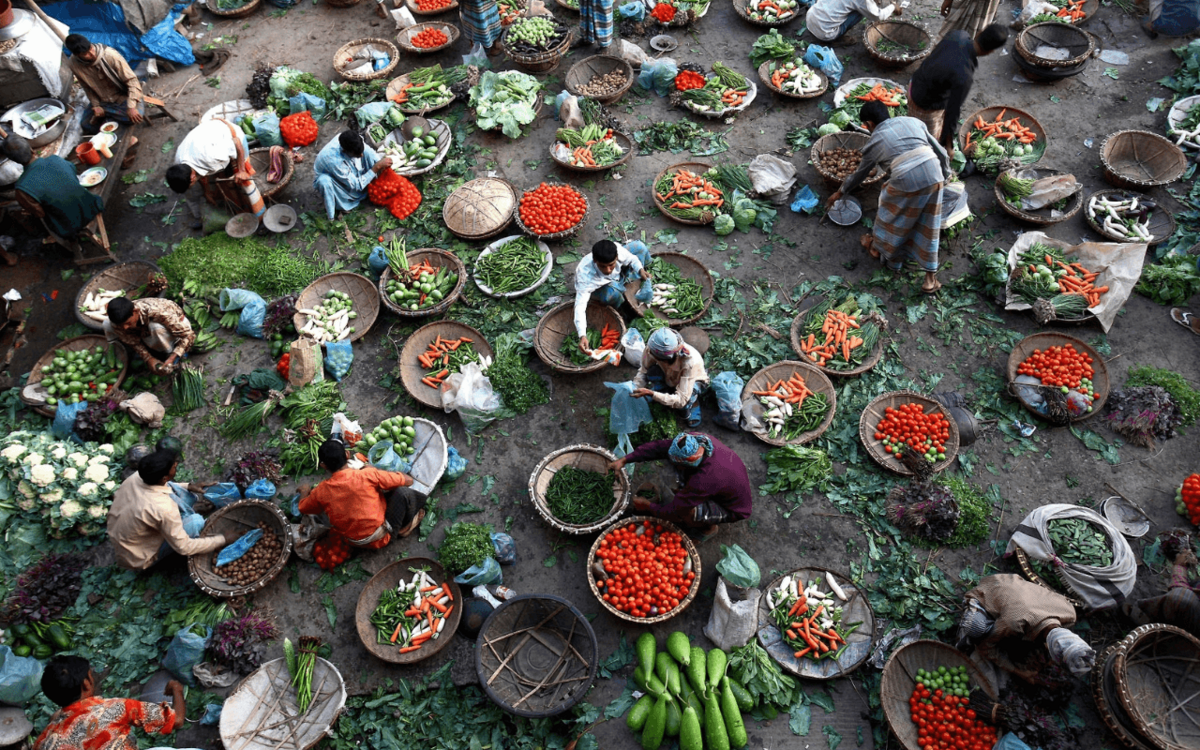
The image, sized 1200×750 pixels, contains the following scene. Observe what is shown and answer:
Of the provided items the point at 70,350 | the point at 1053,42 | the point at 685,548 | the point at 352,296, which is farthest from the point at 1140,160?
the point at 70,350

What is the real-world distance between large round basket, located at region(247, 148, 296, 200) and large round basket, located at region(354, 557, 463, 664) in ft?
16.8

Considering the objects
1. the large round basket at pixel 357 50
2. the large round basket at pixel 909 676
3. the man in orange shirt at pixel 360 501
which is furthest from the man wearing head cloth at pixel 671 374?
the large round basket at pixel 357 50

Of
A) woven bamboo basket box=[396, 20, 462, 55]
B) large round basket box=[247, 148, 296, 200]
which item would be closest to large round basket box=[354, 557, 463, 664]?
large round basket box=[247, 148, 296, 200]

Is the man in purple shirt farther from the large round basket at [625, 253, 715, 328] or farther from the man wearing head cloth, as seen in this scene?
the large round basket at [625, 253, 715, 328]

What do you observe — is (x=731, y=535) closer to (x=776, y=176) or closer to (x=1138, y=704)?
(x=1138, y=704)

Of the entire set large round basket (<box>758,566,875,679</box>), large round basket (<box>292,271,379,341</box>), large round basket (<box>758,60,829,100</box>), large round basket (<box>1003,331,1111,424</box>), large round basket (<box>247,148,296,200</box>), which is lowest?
large round basket (<box>758,566,875,679</box>)

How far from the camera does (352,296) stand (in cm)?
765

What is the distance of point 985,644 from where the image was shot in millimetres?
5176

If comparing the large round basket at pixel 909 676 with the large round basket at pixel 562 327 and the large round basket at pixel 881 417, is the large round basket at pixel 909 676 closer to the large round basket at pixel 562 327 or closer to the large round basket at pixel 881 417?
the large round basket at pixel 881 417

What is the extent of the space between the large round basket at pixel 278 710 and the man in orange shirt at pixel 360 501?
1.02 meters

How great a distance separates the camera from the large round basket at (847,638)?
5.25 metres

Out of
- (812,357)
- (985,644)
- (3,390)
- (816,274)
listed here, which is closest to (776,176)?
(816,274)

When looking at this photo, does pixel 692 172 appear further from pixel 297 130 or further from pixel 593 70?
pixel 297 130

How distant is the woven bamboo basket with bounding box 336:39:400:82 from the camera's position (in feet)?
31.7
